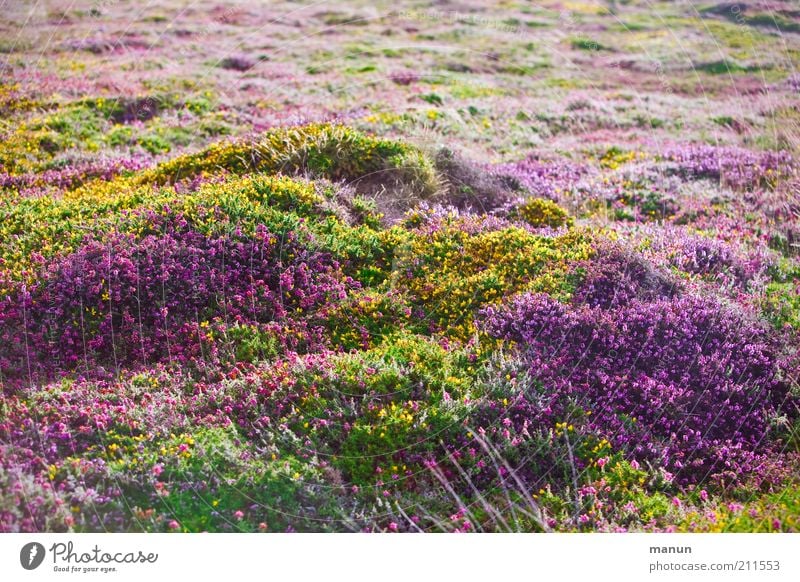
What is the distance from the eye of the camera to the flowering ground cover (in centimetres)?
629

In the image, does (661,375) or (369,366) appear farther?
(661,375)

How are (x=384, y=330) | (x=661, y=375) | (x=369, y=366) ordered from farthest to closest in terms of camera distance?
(x=384, y=330)
(x=661, y=375)
(x=369, y=366)

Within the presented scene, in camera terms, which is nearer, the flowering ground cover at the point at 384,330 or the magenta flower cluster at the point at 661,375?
the flowering ground cover at the point at 384,330

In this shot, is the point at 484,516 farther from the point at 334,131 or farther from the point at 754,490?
the point at 334,131

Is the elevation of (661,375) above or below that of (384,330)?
below

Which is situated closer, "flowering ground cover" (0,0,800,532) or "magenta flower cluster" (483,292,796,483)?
"flowering ground cover" (0,0,800,532)

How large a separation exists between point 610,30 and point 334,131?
18.3 m

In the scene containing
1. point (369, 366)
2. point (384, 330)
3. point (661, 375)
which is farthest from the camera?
point (384, 330)

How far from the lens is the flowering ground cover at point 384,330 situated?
629cm

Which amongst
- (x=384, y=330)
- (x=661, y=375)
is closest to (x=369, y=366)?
(x=384, y=330)

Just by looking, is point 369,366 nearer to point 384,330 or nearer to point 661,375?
point 384,330

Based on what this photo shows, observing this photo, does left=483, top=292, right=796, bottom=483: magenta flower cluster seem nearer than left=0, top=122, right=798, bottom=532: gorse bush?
No

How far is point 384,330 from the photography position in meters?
7.82

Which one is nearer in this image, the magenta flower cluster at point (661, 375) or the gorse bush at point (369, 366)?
the gorse bush at point (369, 366)
